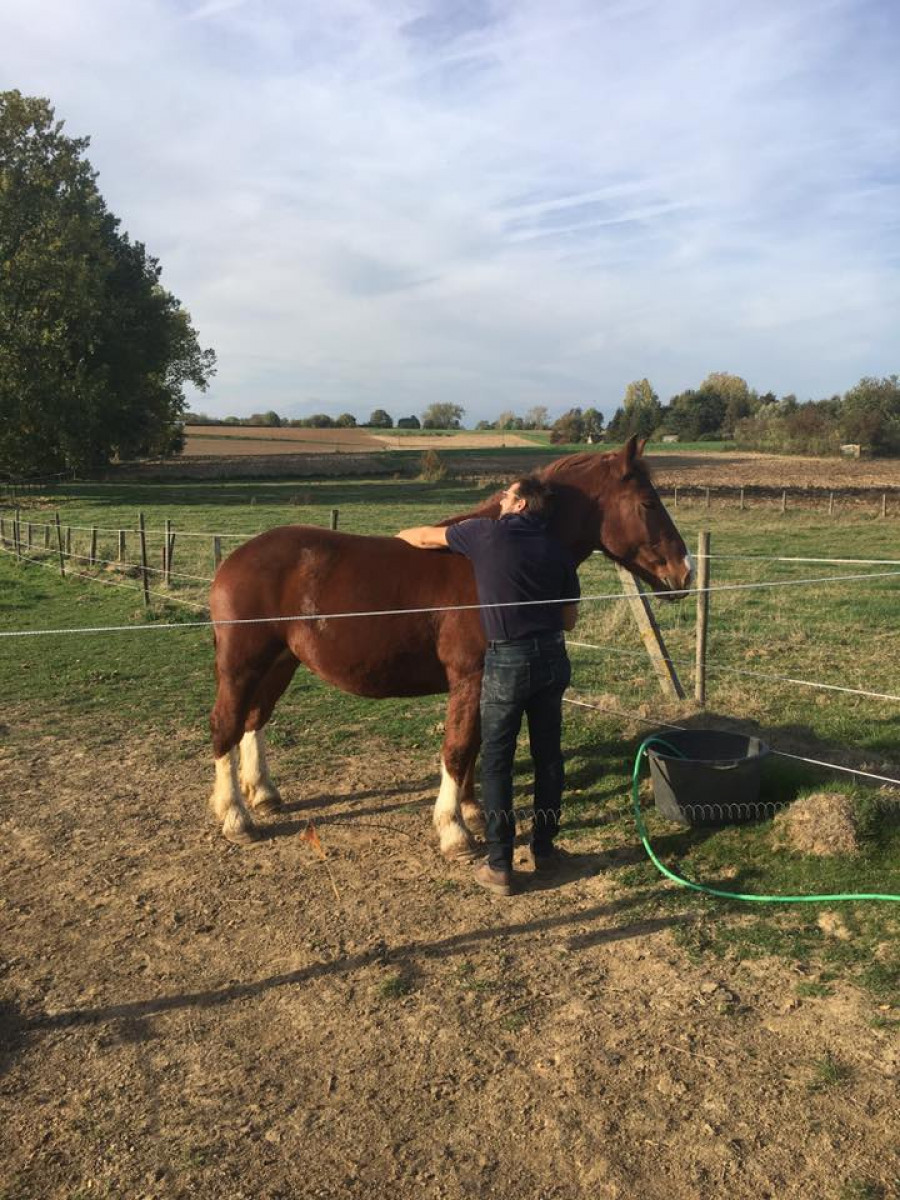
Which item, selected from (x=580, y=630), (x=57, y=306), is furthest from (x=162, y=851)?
(x=57, y=306)

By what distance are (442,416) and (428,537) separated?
111 m

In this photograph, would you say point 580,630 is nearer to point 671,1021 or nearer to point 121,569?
point 671,1021

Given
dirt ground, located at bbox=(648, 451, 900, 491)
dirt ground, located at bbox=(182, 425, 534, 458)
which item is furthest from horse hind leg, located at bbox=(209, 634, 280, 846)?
dirt ground, located at bbox=(182, 425, 534, 458)

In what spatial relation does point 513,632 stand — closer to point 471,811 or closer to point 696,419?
point 471,811

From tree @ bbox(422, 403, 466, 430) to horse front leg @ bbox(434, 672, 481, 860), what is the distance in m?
110

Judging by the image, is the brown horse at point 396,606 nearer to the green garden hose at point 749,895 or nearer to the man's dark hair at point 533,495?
the man's dark hair at point 533,495

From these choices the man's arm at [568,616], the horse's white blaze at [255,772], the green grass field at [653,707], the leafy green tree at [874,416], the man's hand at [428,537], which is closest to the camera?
the green grass field at [653,707]

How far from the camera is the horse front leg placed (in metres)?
4.77

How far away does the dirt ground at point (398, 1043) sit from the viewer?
265cm

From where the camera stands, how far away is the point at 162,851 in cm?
504

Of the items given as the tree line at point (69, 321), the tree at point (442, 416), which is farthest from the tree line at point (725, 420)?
the tree line at point (69, 321)

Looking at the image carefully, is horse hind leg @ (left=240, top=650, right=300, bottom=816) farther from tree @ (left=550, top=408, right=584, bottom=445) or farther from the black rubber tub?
tree @ (left=550, top=408, right=584, bottom=445)

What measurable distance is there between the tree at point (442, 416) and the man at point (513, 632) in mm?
110081

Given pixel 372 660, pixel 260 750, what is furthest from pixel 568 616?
pixel 260 750
